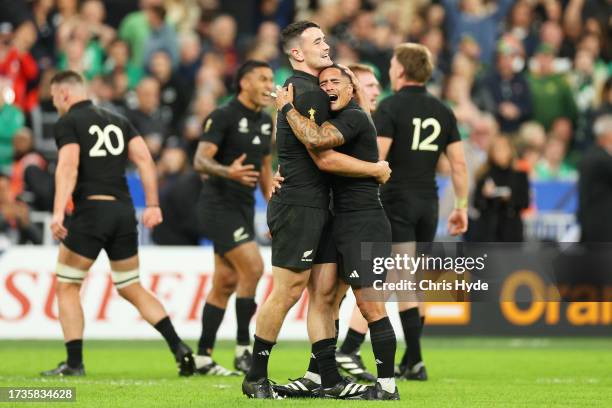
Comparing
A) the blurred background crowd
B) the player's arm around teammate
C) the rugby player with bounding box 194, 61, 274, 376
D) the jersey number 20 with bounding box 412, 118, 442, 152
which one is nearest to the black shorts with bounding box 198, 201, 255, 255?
the rugby player with bounding box 194, 61, 274, 376

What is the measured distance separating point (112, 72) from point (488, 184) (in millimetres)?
6595

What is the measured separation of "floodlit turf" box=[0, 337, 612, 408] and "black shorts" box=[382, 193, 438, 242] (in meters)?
1.30

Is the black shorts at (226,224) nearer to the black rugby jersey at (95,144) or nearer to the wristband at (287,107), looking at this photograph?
the black rugby jersey at (95,144)

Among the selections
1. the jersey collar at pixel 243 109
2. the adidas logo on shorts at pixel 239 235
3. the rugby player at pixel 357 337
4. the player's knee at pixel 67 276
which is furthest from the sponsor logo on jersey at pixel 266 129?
the player's knee at pixel 67 276

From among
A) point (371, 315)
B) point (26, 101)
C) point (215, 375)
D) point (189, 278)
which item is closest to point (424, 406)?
point (371, 315)

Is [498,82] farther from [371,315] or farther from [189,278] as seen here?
[371,315]

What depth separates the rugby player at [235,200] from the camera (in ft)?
37.6

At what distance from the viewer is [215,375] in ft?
36.5

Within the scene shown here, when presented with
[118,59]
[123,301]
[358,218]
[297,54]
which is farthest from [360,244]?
[118,59]

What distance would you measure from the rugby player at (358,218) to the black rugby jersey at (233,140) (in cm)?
275

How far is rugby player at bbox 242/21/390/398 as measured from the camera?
28.6ft

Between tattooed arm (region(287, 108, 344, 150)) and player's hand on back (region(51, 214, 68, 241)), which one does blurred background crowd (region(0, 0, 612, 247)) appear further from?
tattooed arm (region(287, 108, 344, 150))

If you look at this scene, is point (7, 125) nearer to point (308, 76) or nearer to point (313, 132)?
point (308, 76)

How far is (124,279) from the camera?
36.4 ft
